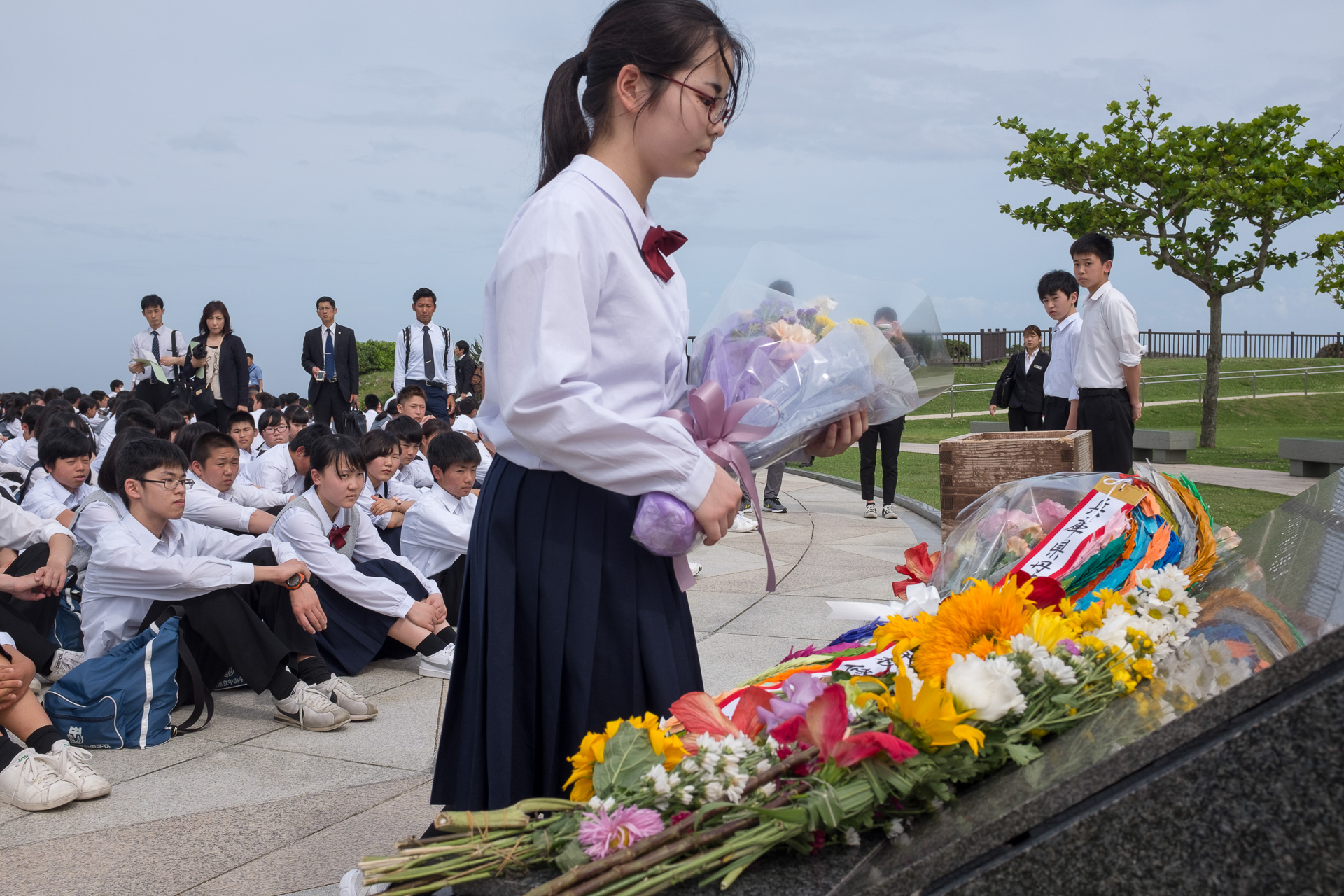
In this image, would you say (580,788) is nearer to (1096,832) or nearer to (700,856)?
(700,856)

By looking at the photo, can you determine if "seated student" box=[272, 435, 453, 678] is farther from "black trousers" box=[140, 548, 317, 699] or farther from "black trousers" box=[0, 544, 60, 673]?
"black trousers" box=[0, 544, 60, 673]

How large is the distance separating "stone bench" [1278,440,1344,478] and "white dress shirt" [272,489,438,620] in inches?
370

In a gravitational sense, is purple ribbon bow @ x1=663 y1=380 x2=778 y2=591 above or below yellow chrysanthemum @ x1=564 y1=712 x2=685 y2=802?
above

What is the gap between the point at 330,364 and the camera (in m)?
11.2

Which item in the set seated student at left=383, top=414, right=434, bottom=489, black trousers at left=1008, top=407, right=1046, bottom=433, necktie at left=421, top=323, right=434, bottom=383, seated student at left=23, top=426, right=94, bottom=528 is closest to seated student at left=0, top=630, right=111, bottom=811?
seated student at left=23, top=426, right=94, bottom=528

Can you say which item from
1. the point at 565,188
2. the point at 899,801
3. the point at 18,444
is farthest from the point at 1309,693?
the point at 18,444

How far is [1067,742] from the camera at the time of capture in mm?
1266

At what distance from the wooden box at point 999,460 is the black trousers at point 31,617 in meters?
4.12

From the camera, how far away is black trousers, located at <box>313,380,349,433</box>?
11312mm

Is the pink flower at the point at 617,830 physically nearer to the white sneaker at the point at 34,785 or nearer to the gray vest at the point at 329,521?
the white sneaker at the point at 34,785

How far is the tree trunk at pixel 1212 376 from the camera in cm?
1583

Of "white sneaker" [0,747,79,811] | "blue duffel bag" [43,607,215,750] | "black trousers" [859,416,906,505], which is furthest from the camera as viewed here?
"black trousers" [859,416,906,505]

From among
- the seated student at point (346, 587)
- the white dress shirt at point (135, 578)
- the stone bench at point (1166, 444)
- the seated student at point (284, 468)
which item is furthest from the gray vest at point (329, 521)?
the stone bench at point (1166, 444)

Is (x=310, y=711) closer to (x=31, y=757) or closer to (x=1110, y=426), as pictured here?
(x=31, y=757)
